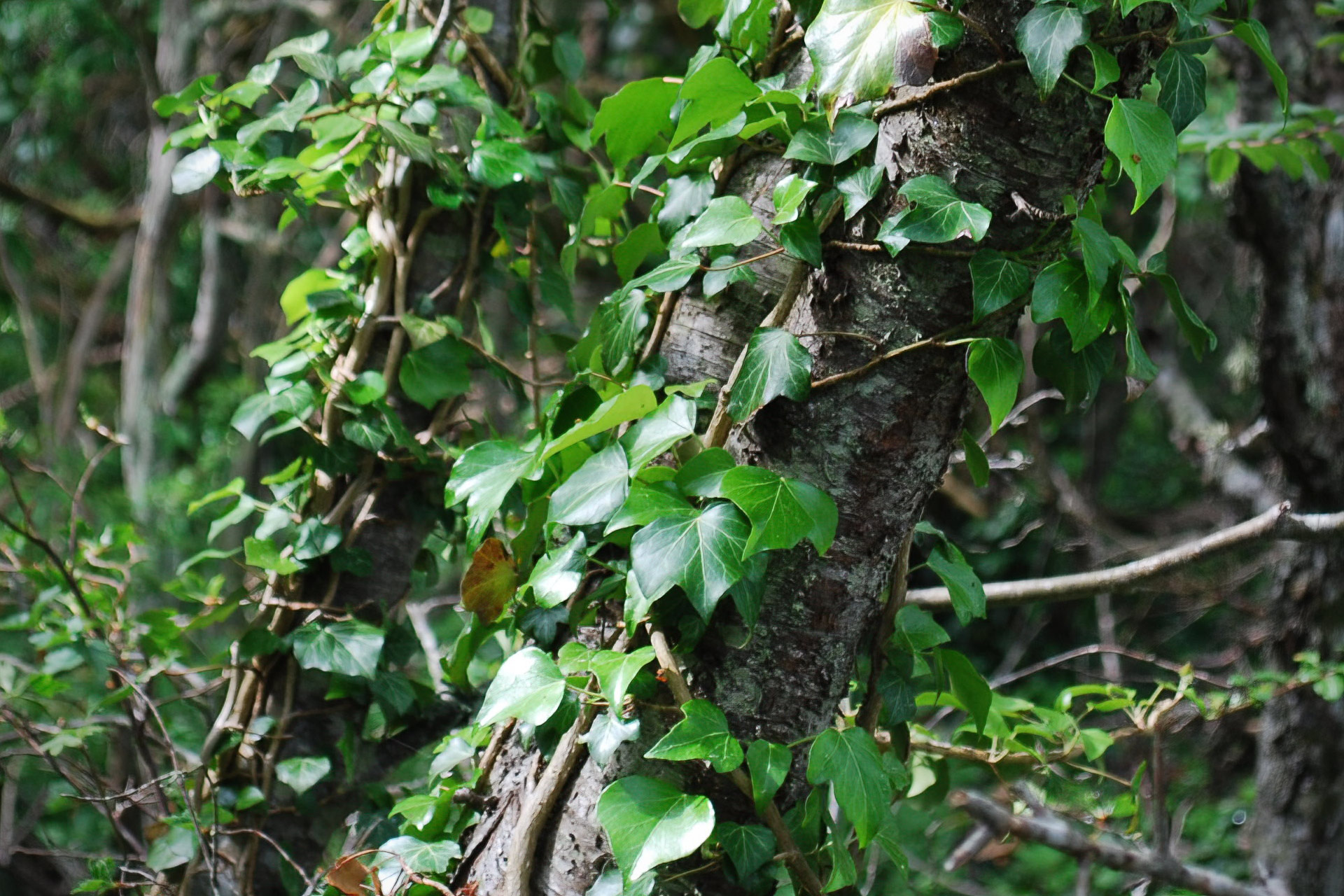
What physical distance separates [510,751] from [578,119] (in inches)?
28.4

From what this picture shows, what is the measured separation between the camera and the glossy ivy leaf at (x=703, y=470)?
661mm

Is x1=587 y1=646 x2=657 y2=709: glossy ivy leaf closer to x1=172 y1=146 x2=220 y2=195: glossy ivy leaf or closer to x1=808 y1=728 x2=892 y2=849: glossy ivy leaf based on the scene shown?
x1=808 y1=728 x2=892 y2=849: glossy ivy leaf

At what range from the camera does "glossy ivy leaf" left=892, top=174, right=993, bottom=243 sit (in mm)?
604

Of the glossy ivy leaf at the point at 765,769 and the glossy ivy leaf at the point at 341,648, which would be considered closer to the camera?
the glossy ivy leaf at the point at 765,769

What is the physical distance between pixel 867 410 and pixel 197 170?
710mm

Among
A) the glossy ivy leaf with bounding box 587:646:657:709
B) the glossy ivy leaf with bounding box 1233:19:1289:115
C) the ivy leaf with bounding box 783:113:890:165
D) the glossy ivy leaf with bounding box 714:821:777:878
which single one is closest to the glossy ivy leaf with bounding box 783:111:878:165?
the ivy leaf with bounding box 783:113:890:165

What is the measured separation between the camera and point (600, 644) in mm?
748

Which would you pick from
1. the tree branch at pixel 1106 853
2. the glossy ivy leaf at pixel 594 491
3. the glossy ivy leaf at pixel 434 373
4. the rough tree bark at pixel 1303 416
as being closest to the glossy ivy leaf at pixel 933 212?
the glossy ivy leaf at pixel 594 491

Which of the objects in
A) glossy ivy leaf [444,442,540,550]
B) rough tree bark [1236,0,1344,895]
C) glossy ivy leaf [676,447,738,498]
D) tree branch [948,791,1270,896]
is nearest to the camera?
glossy ivy leaf [676,447,738,498]

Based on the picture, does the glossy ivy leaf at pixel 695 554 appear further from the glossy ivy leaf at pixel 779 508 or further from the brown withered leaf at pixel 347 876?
the brown withered leaf at pixel 347 876

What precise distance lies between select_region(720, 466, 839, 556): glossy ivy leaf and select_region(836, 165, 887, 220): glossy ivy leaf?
18 cm

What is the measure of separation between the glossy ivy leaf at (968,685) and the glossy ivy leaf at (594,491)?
0.31 m

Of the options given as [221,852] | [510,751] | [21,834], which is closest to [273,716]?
[221,852]

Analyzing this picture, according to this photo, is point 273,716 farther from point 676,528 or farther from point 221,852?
point 676,528
